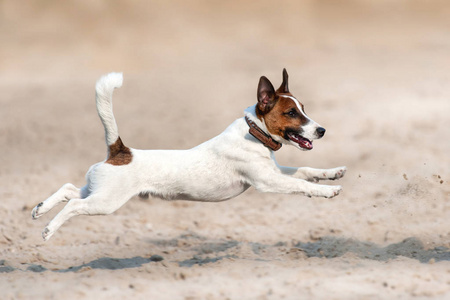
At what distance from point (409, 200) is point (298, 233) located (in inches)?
76.9

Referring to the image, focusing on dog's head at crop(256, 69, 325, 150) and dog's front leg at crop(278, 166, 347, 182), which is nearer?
dog's head at crop(256, 69, 325, 150)

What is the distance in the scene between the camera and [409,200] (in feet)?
33.2

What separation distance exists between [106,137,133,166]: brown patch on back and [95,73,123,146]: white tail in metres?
0.06

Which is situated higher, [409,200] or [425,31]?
[425,31]

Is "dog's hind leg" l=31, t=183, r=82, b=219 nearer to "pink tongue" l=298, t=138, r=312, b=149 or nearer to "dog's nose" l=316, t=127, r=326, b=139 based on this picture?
"pink tongue" l=298, t=138, r=312, b=149

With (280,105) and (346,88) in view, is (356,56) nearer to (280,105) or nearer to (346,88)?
(346,88)

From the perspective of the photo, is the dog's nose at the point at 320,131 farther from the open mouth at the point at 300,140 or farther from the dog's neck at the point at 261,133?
the dog's neck at the point at 261,133

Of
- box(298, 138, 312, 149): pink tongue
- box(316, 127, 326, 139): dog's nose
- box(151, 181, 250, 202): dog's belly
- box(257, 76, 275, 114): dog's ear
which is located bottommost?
box(151, 181, 250, 202): dog's belly

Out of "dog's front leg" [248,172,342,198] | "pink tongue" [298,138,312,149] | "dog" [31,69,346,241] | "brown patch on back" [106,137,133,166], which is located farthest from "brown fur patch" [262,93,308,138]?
"brown patch on back" [106,137,133,166]

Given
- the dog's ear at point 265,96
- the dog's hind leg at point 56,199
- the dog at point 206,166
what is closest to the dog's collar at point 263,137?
the dog at point 206,166

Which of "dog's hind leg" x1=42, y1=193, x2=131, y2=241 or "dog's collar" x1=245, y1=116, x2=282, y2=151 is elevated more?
"dog's collar" x1=245, y1=116, x2=282, y2=151

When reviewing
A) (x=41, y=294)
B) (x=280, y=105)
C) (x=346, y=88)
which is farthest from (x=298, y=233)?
(x=346, y=88)

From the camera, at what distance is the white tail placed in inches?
259

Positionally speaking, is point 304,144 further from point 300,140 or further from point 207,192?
point 207,192
